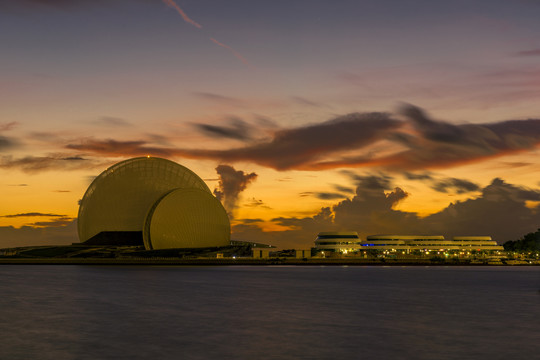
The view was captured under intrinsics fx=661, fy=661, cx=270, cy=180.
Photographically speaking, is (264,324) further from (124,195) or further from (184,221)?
(124,195)

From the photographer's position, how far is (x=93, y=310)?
54.1 m

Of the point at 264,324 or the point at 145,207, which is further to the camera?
the point at 145,207

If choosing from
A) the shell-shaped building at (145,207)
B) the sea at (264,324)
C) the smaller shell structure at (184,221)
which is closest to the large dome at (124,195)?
the shell-shaped building at (145,207)

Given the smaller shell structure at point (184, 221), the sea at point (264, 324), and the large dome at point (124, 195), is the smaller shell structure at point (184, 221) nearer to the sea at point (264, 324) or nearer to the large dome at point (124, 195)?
the large dome at point (124, 195)

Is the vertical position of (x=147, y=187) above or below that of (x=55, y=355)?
above

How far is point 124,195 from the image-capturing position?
Result: 6412 inches

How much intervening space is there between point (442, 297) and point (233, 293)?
71.9 feet

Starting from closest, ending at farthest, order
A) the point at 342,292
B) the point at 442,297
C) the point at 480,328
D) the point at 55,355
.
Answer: the point at 55,355, the point at 480,328, the point at 442,297, the point at 342,292

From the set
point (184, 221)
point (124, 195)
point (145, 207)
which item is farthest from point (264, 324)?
point (124, 195)

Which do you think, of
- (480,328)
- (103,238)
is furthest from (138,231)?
(480,328)

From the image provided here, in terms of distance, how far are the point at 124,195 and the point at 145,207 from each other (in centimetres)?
598

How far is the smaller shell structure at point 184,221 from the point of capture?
160m

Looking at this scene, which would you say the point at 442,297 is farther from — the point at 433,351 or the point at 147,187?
the point at 147,187

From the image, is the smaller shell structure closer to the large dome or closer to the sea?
the large dome
